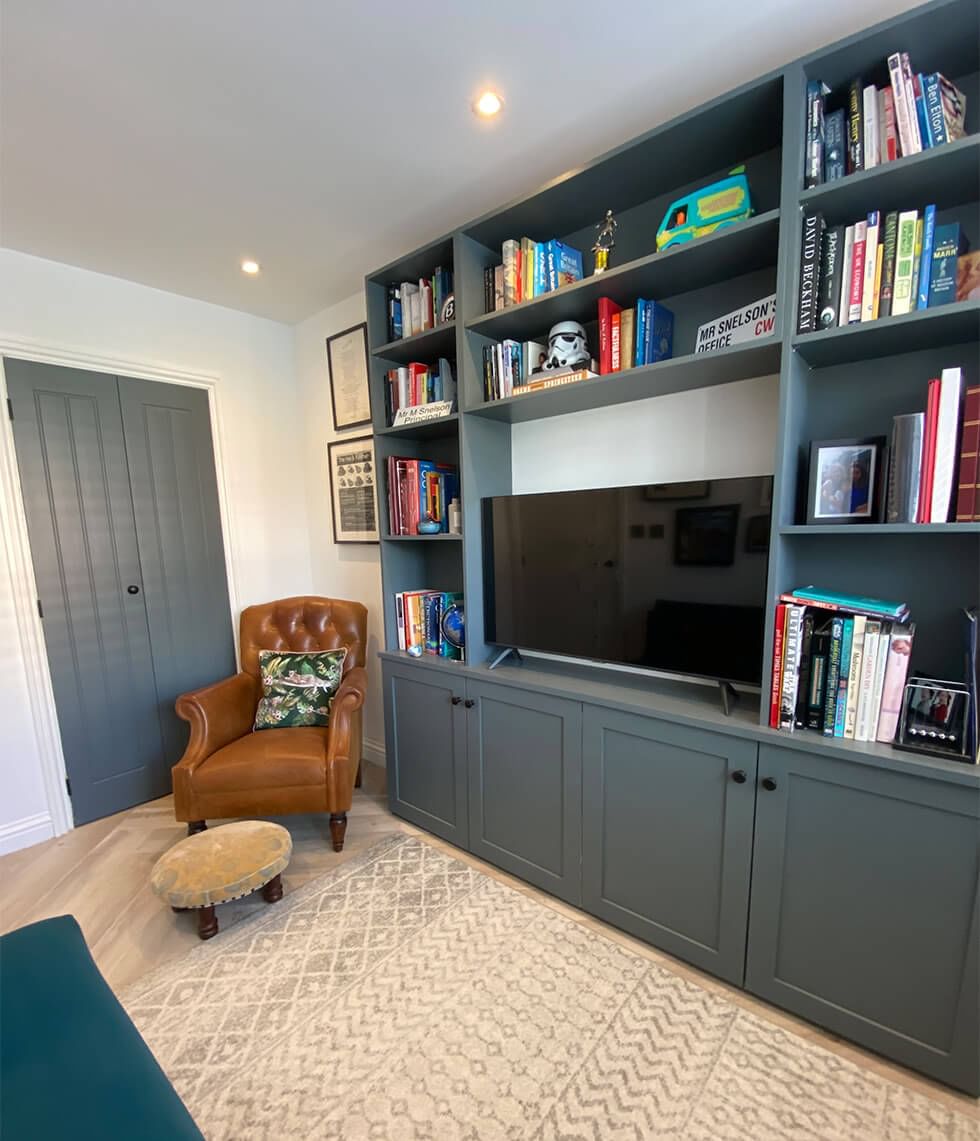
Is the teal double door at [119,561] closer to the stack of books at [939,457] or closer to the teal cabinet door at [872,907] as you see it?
the teal cabinet door at [872,907]

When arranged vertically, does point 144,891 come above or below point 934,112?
below

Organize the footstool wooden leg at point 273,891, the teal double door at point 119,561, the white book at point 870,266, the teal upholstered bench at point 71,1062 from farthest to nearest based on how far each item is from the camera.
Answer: the teal double door at point 119,561
the footstool wooden leg at point 273,891
the white book at point 870,266
the teal upholstered bench at point 71,1062

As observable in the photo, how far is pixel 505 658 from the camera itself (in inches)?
80.4

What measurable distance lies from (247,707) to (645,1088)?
81.8 inches

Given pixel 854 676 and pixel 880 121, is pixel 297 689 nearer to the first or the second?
pixel 854 676

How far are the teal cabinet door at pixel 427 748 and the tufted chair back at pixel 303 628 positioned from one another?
0.45 meters

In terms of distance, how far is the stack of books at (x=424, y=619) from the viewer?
2.20 metres

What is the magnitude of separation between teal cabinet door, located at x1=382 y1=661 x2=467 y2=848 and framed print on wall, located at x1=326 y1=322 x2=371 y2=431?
1414 mm

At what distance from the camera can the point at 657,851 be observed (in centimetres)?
154

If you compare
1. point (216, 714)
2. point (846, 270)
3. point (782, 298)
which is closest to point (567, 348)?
point (782, 298)

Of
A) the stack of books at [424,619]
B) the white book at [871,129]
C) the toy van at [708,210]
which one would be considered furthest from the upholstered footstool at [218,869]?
the white book at [871,129]

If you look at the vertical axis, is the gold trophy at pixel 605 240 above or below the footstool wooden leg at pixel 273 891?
above

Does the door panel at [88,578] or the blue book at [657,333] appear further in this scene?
the door panel at [88,578]

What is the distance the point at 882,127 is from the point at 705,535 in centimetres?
102
